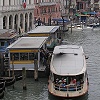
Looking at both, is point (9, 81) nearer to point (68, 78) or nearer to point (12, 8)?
point (68, 78)

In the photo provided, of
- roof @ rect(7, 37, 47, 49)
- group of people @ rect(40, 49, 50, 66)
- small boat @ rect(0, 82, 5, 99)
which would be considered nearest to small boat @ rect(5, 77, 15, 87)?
small boat @ rect(0, 82, 5, 99)

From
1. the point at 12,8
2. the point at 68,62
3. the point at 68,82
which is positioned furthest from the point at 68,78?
the point at 12,8

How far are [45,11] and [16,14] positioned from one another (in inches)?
731

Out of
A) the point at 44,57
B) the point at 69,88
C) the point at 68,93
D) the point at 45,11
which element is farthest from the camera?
the point at 45,11

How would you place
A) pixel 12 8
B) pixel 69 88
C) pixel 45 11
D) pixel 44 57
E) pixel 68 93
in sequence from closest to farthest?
1. pixel 68 93
2. pixel 69 88
3. pixel 44 57
4. pixel 12 8
5. pixel 45 11

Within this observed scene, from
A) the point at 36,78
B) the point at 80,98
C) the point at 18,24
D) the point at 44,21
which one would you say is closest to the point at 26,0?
the point at 18,24

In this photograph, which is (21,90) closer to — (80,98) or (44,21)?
(80,98)

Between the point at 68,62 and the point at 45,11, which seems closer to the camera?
the point at 68,62

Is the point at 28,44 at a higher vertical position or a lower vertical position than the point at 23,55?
higher

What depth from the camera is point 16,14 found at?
42.2 m

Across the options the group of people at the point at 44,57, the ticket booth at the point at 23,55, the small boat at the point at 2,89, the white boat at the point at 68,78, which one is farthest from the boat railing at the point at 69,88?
the group of people at the point at 44,57

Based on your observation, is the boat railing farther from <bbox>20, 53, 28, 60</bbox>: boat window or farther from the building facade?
the building facade

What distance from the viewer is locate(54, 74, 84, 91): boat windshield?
19.1 metres

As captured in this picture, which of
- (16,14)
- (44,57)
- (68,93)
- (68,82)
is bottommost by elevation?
(68,93)
